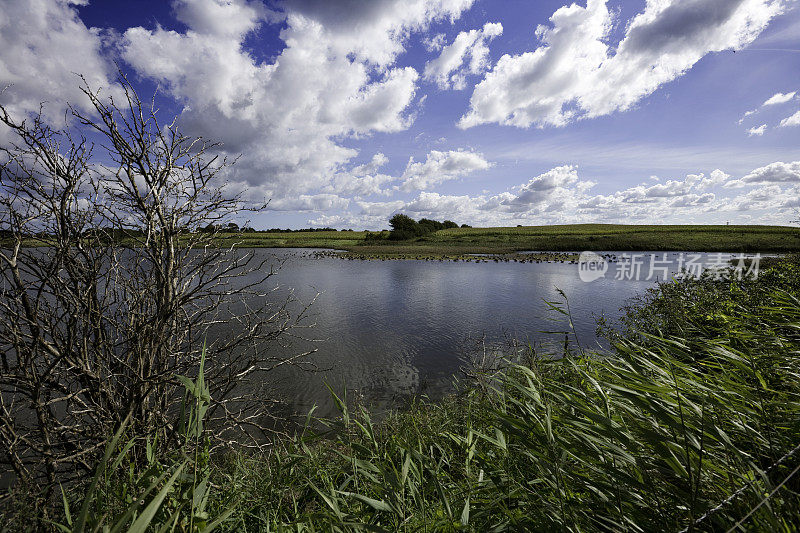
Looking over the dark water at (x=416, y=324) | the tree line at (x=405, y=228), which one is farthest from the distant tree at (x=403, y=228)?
the dark water at (x=416, y=324)

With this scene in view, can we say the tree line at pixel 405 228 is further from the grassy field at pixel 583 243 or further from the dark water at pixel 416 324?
the dark water at pixel 416 324

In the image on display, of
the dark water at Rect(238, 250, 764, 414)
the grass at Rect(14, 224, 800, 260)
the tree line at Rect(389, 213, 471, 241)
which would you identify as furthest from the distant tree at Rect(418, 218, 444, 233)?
the dark water at Rect(238, 250, 764, 414)

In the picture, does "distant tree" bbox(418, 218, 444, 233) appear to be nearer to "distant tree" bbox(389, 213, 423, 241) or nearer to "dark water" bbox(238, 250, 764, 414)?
"distant tree" bbox(389, 213, 423, 241)

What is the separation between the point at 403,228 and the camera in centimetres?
9838

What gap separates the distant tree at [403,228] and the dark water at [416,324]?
211 feet

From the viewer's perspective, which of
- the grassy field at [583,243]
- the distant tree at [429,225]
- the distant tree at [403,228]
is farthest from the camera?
the distant tree at [429,225]

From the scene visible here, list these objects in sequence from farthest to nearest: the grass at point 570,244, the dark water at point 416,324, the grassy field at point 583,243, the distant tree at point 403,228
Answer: the distant tree at point 403,228 < the grassy field at point 583,243 < the grass at point 570,244 < the dark water at point 416,324

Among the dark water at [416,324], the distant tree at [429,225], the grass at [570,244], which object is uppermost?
the distant tree at [429,225]

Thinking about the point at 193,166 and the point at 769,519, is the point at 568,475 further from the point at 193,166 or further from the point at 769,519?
the point at 193,166

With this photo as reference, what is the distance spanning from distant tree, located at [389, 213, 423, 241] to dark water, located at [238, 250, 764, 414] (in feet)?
211

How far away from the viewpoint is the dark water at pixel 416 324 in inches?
404

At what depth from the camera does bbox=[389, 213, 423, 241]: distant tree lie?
94.5m

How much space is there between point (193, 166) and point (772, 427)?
5808 millimetres

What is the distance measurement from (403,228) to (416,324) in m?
83.3
